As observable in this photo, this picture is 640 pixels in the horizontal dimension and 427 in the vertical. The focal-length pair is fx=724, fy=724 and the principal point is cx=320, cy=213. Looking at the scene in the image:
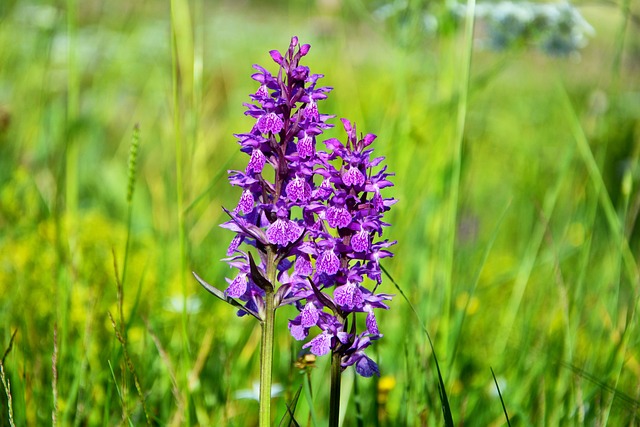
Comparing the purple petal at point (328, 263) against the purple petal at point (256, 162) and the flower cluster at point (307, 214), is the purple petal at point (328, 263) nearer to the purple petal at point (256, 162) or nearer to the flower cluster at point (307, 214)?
the flower cluster at point (307, 214)

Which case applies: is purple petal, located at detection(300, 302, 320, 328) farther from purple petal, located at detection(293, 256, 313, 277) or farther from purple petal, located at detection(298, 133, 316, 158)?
purple petal, located at detection(298, 133, 316, 158)

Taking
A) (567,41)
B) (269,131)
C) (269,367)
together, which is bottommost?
(269,367)

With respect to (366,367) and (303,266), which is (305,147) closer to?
(303,266)

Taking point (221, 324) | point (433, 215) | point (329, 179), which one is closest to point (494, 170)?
point (433, 215)

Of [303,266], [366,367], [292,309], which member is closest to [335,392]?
[366,367]

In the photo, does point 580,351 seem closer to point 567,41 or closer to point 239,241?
point 567,41

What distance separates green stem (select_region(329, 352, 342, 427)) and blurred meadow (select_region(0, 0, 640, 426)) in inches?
4.7

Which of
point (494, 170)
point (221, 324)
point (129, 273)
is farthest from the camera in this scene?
point (494, 170)

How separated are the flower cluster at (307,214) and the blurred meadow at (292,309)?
179 mm

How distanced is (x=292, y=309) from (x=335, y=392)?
148 cm

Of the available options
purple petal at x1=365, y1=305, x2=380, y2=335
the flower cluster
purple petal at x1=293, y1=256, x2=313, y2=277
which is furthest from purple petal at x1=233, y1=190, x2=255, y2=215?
purple petal at x1=365, y1=305, x2=380, y2=335

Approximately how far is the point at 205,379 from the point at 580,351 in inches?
52.0

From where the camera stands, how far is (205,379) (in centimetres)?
208

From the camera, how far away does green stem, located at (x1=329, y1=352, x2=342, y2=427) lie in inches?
38.4
